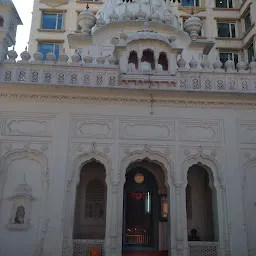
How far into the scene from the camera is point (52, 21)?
24016 mm

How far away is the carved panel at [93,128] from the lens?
1190cm

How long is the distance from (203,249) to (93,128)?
5418 millimetres

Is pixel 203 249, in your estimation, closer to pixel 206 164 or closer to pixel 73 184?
pixel 206 164

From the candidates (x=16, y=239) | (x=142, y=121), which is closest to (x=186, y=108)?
(x=142, y=121)

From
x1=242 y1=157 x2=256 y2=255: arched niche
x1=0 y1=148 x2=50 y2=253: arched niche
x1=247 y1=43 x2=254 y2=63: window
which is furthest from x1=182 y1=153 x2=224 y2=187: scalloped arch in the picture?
x1=247 y1=43 x2=254 y2=63: window

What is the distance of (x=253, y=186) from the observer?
1179 centimetres

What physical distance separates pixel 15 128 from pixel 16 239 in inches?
143

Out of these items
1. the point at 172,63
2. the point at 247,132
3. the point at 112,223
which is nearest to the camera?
the point at 112,223

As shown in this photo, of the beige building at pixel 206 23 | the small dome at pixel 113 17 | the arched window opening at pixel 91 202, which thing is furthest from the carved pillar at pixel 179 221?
the beige building at pixel 206 23

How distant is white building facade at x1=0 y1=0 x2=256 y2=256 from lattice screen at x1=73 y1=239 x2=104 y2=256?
0.03 m

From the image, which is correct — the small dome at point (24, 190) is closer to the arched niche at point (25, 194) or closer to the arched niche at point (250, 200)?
the arched niche at point (25, 194)

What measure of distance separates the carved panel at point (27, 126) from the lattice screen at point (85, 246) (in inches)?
146

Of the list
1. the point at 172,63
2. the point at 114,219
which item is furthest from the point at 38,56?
the point at 114,219

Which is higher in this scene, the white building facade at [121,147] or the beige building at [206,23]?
the beige building at [206,23]
